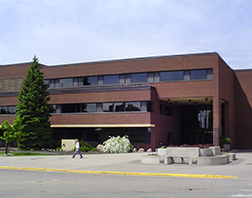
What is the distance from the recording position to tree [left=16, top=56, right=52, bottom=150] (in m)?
35.8

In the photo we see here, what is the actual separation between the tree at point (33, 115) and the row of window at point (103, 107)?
19.3ft

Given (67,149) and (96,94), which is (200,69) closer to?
(96,94)

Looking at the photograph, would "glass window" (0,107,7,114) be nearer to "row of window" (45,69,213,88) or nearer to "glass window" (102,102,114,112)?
"row of window" (45,69,213,88)

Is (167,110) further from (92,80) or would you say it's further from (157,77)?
(92,80)

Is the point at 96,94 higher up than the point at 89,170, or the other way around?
the point at 96,94

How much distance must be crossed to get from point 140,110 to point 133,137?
3.34 m

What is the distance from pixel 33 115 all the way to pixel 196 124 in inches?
924

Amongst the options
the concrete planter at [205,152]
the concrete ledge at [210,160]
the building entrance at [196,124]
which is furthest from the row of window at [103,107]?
the concrete ledge at [210,160]

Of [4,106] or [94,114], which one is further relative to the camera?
[4,106]

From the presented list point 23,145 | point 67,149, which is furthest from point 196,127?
point 23,145

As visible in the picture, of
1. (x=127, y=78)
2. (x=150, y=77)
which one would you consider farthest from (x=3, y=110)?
(x=150, y=77)

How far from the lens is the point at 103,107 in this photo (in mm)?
40844

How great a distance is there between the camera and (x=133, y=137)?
128 ft

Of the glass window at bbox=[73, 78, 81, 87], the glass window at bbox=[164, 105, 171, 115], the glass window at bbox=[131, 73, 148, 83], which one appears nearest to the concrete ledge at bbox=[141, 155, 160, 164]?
the glass window at bbox=[131, 73, 148, 83]
